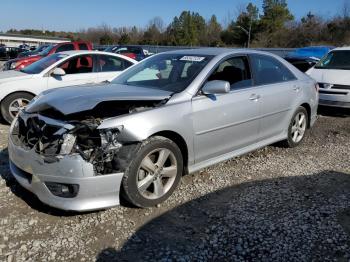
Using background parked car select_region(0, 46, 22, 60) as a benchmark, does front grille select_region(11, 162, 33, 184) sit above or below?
below

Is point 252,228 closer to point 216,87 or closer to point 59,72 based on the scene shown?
point 216,87

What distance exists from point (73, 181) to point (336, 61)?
8.22m

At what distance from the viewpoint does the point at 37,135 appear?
12.0ft

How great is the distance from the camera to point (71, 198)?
3371 millimetres

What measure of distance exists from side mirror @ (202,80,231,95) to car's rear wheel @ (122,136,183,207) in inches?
29.2

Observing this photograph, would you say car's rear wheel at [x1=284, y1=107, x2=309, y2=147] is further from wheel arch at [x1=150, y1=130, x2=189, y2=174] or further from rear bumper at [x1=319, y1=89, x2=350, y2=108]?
rear bumper at [x1=319, y1=89, x2=350, y2=108]

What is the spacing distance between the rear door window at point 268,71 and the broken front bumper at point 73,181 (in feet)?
8.39

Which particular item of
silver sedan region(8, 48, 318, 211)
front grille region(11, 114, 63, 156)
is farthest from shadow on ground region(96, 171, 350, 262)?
front grille region(11, 114, 63, 156)

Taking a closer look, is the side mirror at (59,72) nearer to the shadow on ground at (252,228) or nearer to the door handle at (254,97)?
the door handle at (254,97)

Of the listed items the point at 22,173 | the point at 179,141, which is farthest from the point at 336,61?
the point at 22,173

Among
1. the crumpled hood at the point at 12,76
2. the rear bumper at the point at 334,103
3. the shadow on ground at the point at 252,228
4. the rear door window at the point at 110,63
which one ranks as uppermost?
the rear door window at the point at 110,63

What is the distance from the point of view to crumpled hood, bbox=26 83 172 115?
11.8ft

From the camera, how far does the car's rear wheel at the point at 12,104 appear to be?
714 cm

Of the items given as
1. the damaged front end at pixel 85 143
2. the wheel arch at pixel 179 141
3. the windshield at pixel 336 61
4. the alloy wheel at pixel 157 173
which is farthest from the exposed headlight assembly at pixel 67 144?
the windshield at pixel 336 61
